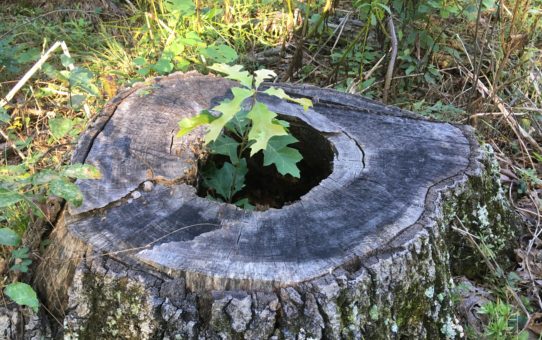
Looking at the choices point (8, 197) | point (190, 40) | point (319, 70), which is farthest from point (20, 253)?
point (319, 70)

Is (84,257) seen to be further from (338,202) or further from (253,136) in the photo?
(338,202)

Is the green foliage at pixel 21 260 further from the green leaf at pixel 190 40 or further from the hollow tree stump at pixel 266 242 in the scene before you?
the green leaf at pixel 190 40

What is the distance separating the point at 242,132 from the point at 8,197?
36.1 inches

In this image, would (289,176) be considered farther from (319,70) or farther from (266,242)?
(319,70)

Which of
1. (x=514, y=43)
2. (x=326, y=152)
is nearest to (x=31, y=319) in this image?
(x=326, y=152)

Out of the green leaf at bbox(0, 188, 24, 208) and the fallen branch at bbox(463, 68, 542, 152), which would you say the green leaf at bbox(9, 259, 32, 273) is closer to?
the green leaf at bbox(0, 188, 24, 208)

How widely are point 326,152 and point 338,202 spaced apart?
56cm

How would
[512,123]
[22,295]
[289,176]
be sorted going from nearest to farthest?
1. [22,295]
2. [289,176]
3. [512,123]

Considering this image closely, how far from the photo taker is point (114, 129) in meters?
2.27

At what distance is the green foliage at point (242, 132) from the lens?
1.79 meters

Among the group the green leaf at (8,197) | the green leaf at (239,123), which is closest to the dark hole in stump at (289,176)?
the green leaf at (239,123)

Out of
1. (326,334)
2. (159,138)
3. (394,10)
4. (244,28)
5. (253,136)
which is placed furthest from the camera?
(244,28)

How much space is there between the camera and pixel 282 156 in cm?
213

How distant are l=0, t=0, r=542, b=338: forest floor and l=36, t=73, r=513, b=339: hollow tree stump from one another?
24 cm
